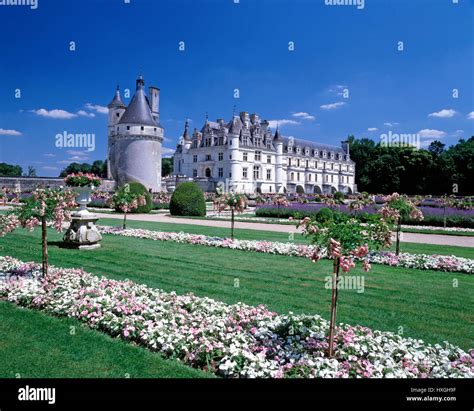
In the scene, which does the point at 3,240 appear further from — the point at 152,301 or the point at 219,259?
the point at 152,301

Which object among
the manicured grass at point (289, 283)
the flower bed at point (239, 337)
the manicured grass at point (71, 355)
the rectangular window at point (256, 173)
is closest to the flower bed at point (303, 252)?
the manicured grass at point (289, 283)

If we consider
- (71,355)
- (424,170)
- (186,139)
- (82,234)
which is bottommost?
(71,355)

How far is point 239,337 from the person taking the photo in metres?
3.88

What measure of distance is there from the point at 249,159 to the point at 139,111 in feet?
52.6

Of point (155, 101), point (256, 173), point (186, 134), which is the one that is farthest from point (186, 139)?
point (256, 173)

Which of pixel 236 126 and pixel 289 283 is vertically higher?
pixel 236 126

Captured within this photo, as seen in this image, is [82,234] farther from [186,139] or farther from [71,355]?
[186,139]

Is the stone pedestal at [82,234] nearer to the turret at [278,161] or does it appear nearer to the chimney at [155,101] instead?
the chimney at [155,101]

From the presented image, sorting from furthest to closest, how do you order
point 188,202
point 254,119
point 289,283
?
point 254,119, point 188,202, point 289,283

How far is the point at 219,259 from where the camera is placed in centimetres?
852

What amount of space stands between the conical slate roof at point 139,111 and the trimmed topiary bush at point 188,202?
22793 mm

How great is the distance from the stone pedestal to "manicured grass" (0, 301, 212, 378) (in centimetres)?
484
